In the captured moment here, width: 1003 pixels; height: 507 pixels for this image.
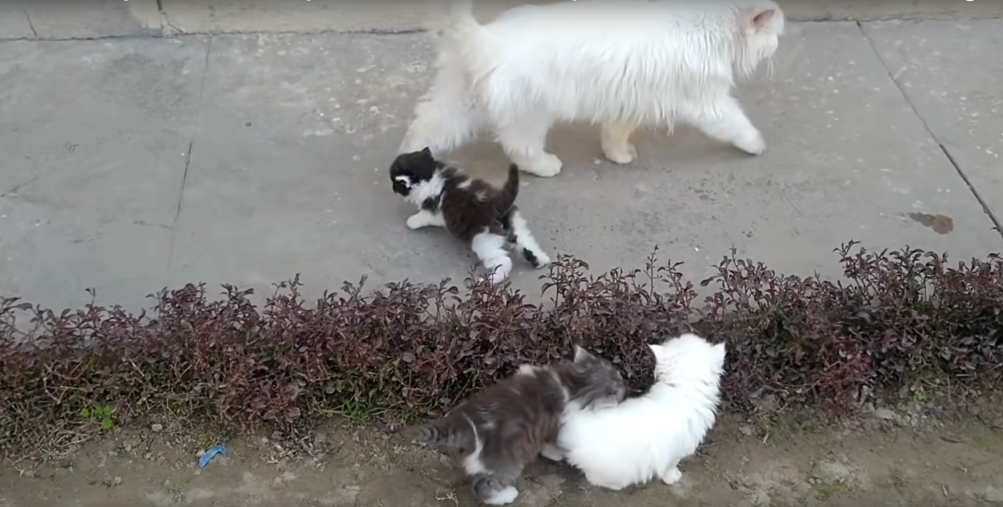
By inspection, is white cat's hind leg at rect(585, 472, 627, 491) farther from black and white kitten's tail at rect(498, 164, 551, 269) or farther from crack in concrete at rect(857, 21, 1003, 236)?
crack in concrete at rect(857, 21, 1003, 236)

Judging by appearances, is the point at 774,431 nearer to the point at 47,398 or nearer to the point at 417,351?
the point at 417,351

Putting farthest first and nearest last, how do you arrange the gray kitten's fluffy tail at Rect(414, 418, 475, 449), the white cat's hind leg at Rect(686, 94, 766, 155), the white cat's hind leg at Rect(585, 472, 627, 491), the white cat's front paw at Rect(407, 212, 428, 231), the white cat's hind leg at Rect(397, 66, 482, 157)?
the white cat's hind leg at Rect(686, 94, 766, 155) < the white cat's hind leg at Rect(397, 66, 482, 157) < the white cat's front paw at Rect(407, 212, 428, 231) < the white cat's hind leg at Rect(585, 472, 627, 491) < the gray kitten's fluffy tail at Rect(414, 418, 475, 449)

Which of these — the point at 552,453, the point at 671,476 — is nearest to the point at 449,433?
the point at 552,453

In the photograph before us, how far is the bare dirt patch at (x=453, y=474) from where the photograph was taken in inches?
122

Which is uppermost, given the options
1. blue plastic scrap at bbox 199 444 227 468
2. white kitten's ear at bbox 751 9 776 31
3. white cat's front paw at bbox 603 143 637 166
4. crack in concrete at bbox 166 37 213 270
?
white kitten's ear at bbox 751 9 776 31

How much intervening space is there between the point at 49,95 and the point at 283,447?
2.38 meters

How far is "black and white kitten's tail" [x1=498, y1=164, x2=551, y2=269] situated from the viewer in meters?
3.63

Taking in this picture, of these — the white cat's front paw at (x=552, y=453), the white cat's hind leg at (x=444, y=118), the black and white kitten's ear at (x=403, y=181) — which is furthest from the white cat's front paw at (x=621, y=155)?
the white cat's front paw at (x=552, y=453)

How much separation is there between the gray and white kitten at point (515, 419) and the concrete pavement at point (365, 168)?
74 cm

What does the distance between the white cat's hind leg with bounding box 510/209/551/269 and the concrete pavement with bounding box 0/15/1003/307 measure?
0.24ft

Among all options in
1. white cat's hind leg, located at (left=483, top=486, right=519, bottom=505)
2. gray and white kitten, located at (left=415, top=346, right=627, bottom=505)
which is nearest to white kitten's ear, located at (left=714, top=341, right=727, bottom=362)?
gray and white kitten, located at (left=415, top=346, right=627, bottom=505)

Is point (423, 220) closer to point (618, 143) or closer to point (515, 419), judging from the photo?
point (618, 143)

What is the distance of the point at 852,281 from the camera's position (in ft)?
12.0

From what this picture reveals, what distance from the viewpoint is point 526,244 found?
3.66 metres
